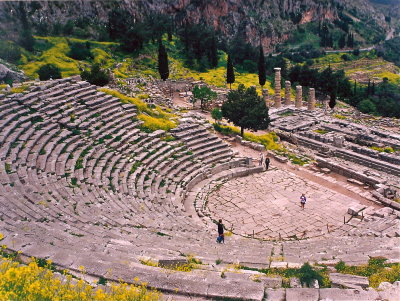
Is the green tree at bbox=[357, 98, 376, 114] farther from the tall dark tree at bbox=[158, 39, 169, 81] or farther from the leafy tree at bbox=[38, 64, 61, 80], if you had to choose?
the leafy tree at bbox=[38, 64, 61, 80]

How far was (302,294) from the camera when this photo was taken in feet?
26.2

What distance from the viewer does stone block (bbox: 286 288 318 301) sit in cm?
784

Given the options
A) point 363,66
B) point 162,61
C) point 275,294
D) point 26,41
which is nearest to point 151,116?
point 162,61

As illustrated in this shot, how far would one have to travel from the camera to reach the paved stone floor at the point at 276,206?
18156 millimetres

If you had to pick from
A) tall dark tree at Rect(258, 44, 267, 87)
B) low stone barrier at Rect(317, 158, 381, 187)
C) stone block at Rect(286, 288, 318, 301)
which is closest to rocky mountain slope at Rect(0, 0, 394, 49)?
tall dark tree at Rect(258, 44, 267, 87)

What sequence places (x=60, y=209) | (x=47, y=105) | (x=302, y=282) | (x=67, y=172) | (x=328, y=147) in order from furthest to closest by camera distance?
(x=328, y=147) < (x=47, y=105) < (x=67, y=172) < (x=60, y=209) < (x=302, y=282)

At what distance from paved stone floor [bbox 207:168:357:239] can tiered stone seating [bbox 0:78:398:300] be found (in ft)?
4.60

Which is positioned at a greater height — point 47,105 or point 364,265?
point 47,105

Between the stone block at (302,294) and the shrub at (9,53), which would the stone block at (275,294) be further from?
the shrub at (9,53)

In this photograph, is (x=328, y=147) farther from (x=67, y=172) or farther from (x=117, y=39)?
(x=117, y=39)

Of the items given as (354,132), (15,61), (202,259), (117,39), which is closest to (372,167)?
(354,132)

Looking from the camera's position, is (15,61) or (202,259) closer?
(202,259)

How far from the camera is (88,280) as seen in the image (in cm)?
799

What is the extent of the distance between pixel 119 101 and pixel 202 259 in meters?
17.6
